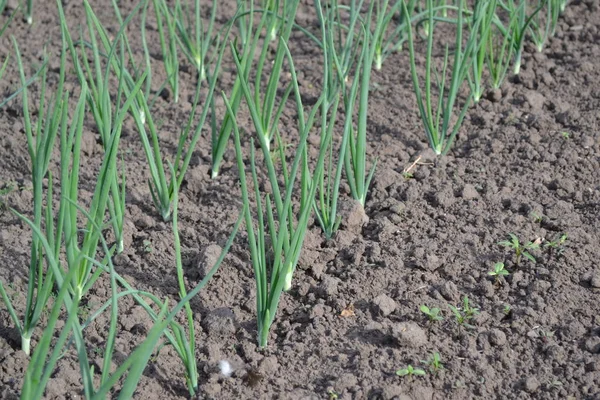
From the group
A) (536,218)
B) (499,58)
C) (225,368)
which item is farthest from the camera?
(499,58)

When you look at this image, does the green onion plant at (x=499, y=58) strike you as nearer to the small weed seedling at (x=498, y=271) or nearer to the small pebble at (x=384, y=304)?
the small weed seedling at (x=498, y=271)

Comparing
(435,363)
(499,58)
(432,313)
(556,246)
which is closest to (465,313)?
(432,313)

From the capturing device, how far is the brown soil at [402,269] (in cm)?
189

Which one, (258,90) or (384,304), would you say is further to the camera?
(258,90)

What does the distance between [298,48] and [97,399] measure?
2.12m

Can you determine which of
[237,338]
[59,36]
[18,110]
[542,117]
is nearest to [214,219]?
[237,338]

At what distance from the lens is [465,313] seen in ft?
6.73

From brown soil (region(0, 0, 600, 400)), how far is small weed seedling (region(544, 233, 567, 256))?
0.05 feet

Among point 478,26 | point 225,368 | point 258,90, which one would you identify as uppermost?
point 478,26

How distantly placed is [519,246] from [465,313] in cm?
29

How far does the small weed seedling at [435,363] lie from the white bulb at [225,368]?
0.44 m

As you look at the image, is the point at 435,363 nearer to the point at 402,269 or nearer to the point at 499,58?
the point at 402,269

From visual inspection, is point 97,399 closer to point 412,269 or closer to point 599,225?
point 412,269

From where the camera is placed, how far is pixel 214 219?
242 centimetres
